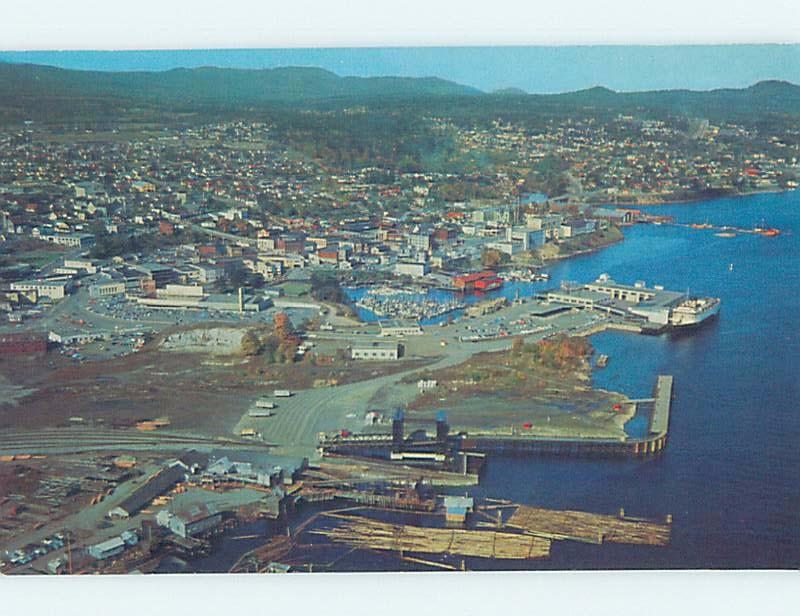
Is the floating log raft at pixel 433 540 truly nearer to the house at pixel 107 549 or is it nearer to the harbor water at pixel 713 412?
the harbor water at pixel 713 412

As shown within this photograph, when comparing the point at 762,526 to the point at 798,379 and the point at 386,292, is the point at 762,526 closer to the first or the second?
the point at 798,379

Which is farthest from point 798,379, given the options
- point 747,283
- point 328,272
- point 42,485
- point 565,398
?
point 42,485

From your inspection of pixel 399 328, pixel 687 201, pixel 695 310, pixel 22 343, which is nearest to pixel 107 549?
pixel 22 343

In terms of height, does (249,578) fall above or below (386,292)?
below

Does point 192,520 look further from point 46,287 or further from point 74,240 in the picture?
point 74,240

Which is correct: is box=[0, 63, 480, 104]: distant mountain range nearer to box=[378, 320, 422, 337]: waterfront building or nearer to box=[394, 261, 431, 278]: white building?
box=[394, 261, 431, 278]: white building

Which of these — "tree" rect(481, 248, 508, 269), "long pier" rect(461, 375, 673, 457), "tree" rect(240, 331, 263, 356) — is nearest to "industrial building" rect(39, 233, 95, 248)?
"tree" rect(240, 331, 263, 356)
